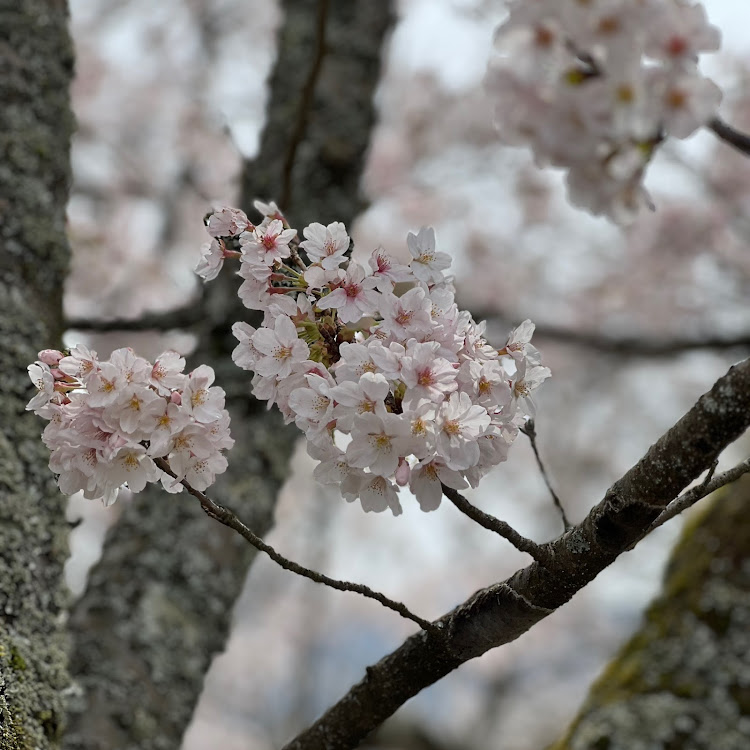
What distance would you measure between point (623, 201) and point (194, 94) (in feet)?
25.6

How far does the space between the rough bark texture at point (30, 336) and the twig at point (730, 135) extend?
1119mm

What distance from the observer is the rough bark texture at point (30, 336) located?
1.21 meters

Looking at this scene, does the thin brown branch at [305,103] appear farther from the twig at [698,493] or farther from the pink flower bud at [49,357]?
the twig at [698,493]

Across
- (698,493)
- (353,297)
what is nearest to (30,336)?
(353,297)

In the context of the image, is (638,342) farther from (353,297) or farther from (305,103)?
(353,297)

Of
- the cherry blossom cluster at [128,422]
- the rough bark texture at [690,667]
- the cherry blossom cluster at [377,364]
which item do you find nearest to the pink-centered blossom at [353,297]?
the cherry blossom cluster at [377,364]

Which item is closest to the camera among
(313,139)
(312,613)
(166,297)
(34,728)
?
(34,728)

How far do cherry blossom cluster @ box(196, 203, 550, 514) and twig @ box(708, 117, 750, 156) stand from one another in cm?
33

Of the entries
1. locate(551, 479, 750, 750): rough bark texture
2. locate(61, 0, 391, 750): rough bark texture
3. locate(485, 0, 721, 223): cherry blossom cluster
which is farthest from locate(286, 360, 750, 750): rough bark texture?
locate(551, 479, 750, 750): rough bark texture

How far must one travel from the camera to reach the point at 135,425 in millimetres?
869

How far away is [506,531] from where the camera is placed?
0.96 m

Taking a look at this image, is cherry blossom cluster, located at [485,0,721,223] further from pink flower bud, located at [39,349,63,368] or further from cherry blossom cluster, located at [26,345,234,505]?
pink flower bud, located at [39,349,63,368]

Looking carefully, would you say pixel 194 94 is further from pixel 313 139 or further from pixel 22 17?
pixel 22 17

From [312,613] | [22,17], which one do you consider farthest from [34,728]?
[312,613]
